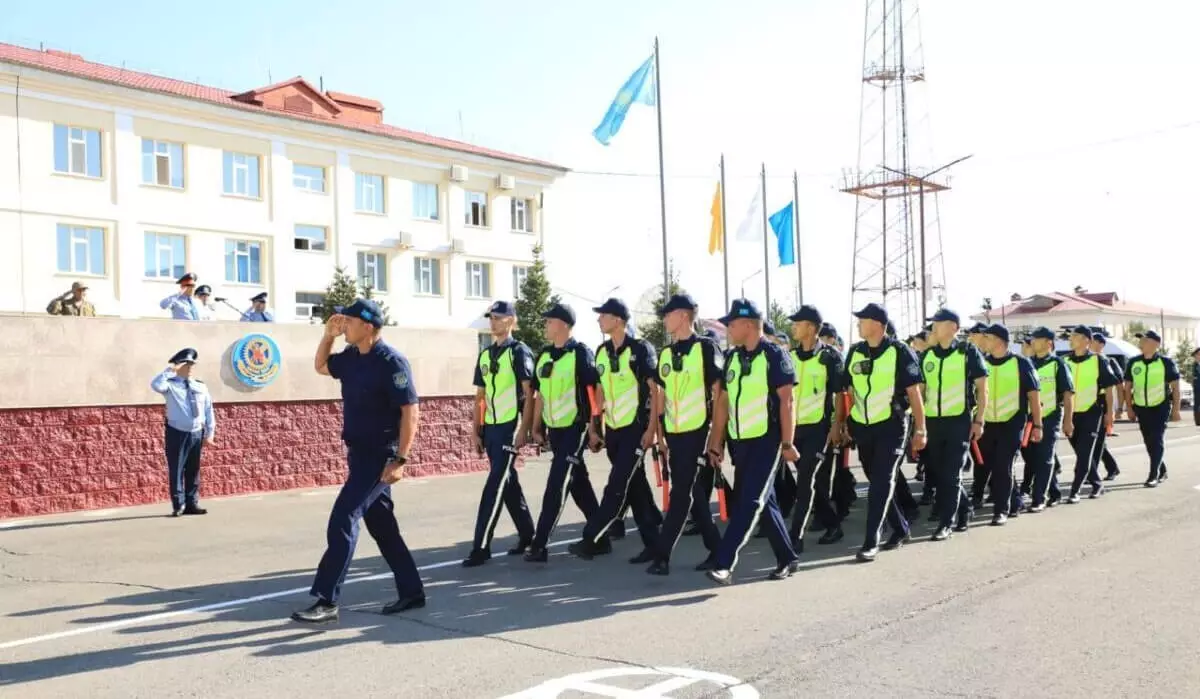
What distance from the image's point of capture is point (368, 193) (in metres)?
41.2

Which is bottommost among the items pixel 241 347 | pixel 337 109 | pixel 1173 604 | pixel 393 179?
pixel 1173 604

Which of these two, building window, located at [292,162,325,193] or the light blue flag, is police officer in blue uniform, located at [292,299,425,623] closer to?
the light blue flag

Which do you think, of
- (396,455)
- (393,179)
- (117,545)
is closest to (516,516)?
(396,455)

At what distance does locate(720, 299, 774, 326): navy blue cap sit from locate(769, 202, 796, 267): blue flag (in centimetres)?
2689

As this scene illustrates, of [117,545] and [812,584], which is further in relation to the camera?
[117,545]

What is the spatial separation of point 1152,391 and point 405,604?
11.5 metres

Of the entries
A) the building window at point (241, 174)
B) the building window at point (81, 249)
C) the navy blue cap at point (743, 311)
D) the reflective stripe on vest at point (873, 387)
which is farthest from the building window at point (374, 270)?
the navy blue cap at point (743, 311)

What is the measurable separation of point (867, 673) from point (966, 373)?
17.1 feet

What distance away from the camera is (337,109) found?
4122 cm

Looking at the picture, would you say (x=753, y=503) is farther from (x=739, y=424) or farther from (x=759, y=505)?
(x=739, y=424)

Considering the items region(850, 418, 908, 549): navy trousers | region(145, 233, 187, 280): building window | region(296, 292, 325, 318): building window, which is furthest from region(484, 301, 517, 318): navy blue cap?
region(296, 292, 325, 318): building window

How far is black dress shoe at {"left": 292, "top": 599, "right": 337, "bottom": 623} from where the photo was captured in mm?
6289

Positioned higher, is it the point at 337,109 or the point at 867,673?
the point at 337,109

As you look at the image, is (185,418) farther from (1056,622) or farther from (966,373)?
(1056,622)
